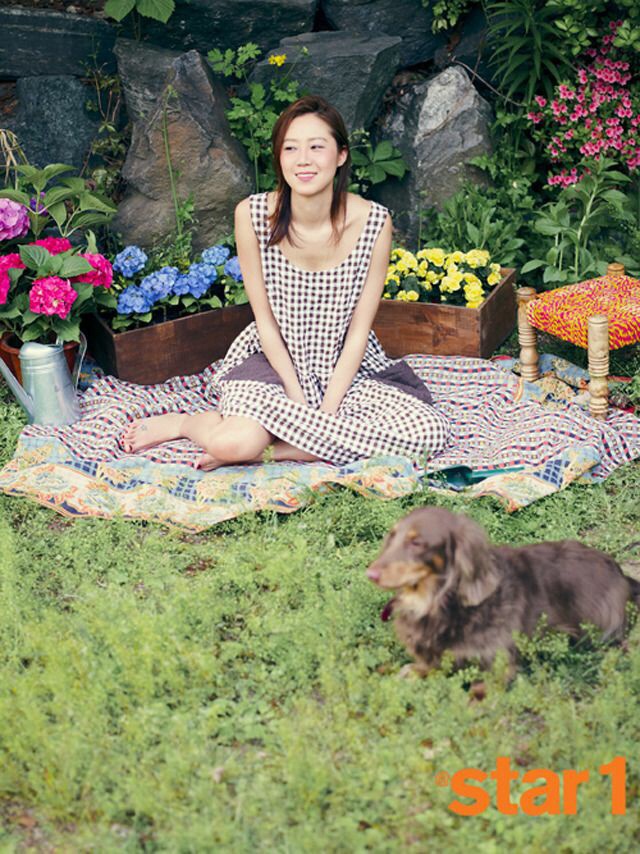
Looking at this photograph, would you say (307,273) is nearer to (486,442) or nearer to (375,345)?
(375,345)

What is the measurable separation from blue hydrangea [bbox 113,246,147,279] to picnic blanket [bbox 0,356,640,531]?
29.0 inches

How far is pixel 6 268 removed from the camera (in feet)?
17.2

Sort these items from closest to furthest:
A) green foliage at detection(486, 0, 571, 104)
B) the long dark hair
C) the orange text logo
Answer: the orange text logo, the long dark hair, green foliage at detection(486, 0, 571, 104)

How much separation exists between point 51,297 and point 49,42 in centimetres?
217

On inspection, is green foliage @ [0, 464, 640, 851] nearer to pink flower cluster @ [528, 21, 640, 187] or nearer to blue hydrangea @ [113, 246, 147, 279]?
blue hydrangea @ [113, 246, 147, 279]

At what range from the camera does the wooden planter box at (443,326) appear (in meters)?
5.68

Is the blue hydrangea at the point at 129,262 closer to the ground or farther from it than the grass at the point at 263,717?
farther from it

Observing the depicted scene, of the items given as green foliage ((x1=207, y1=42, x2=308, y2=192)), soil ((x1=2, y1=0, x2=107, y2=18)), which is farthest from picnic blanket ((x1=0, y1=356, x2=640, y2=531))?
soil ((x1=2, y1=0, x2=107, y2=18))

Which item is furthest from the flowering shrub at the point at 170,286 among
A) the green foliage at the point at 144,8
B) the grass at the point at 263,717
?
the grass at the point at 263,717

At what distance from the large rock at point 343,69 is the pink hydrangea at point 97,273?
6.27 ft

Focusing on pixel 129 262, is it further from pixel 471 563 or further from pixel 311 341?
pixel 471 563

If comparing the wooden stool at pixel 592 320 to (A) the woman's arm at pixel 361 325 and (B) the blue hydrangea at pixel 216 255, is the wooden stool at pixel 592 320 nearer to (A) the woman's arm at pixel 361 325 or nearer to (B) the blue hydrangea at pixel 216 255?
(A) the woman's arm at pixel 361 325

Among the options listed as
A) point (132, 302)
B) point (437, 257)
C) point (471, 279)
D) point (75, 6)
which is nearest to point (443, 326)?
point (471, 279)

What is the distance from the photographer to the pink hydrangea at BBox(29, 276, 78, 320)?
5.10m
